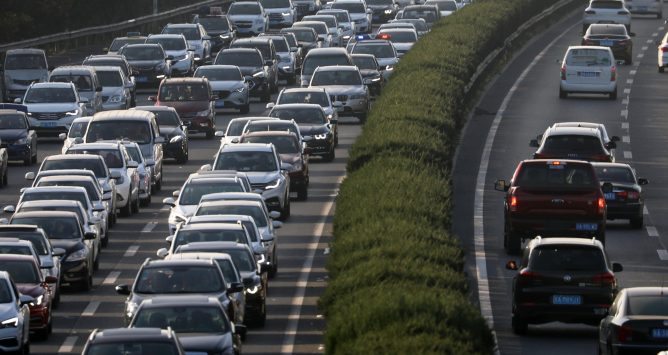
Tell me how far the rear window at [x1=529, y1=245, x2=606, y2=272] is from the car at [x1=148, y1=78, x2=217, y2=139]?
28133mm

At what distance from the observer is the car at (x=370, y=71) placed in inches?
2547

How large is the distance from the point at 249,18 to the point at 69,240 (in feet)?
172

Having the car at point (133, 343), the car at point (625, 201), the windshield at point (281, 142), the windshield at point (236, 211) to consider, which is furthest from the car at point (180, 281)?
the windshield at point (281, 142)

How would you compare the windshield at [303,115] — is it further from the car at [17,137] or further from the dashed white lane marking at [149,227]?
the dashed white lane marking at [149,227]

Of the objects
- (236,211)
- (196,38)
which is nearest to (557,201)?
(236,211)

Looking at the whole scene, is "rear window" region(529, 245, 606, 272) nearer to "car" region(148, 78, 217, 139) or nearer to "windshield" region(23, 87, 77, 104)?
"car" region(148, 78, 217, 139)

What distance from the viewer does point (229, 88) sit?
6103 cm

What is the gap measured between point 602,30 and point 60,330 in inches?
1851

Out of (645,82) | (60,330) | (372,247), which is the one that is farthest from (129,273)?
(645,82)

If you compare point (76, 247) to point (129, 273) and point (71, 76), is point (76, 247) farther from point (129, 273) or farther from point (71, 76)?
point (71, 76)

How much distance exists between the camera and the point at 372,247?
28.4 m

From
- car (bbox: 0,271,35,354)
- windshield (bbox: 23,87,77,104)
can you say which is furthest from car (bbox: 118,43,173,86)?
car (bbox: 0,271,35,354)

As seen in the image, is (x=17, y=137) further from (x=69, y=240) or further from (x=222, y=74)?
(x=69, y=240)

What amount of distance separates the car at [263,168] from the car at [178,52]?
25853mm
